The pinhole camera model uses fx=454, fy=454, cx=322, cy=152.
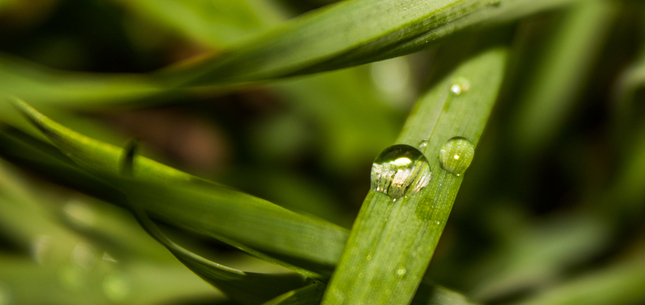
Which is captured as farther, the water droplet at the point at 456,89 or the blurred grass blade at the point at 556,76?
the blurred grass blade at the point at 556,76

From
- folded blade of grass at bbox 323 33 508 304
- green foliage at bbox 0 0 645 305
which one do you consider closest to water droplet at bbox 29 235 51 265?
green foliage at bbox 0 0 645 305

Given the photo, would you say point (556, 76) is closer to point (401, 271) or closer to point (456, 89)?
point (456, 89)

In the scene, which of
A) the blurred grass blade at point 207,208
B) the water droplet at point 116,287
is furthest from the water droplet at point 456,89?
the water droplet at point 116,287

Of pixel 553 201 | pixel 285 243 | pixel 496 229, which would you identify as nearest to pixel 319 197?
pixel 496 229

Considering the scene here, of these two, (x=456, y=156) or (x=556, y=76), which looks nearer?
(x=456, y=156)

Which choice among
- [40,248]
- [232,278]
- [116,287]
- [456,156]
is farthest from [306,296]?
[40,248]

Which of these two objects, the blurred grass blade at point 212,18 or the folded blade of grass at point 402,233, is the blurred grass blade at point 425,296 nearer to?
the folded blade of grass at point 402,233

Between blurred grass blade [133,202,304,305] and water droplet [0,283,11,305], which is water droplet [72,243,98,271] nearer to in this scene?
water droplet [0,283,11,305]
